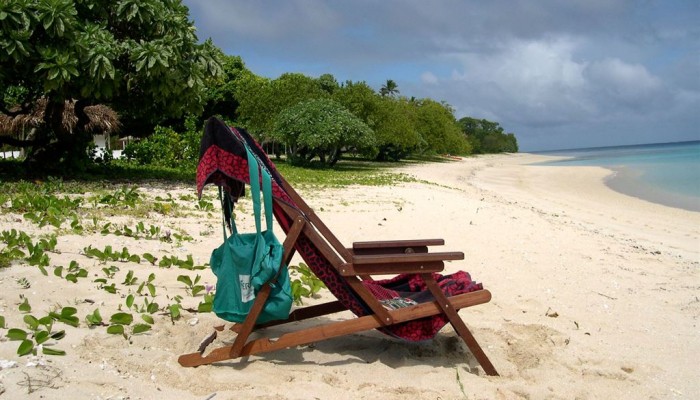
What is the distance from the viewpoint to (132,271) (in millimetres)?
4902

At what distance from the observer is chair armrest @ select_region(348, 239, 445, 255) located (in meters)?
4.12

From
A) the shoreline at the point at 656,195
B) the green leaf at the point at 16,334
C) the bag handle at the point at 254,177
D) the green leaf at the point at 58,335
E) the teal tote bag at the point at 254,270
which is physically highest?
the bag handle at the point at 254,177

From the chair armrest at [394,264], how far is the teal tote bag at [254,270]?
0.40 meters

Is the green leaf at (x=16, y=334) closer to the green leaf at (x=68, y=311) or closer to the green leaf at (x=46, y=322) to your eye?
the green leaf at (x=46, y=322)

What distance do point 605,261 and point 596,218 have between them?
24.2 ft

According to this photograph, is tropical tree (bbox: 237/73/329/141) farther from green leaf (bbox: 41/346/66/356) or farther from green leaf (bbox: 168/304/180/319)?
green leaf (bbox: 41/346/66/356)

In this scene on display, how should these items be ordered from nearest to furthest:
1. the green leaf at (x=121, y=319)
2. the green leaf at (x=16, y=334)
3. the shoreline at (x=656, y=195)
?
the green leaf at (x=16, y=334)
the green leaf at (x=121, y=319)
the shoreline at (x=656, y=195)

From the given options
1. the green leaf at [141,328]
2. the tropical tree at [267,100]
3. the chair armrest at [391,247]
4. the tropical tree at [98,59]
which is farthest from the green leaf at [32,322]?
the tropical tree at [267,100]

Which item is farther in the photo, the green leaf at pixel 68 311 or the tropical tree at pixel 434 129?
the tropical tree at pixel 434 129

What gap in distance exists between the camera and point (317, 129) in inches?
998

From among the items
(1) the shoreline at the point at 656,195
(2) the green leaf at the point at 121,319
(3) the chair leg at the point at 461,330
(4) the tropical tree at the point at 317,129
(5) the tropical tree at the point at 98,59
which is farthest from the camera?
(4) the tropical tree at the point at 317,129

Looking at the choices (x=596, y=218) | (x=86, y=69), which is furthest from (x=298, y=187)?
(x=596, y=218)

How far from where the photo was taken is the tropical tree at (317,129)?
25.3m

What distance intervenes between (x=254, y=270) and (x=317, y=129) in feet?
73.0
